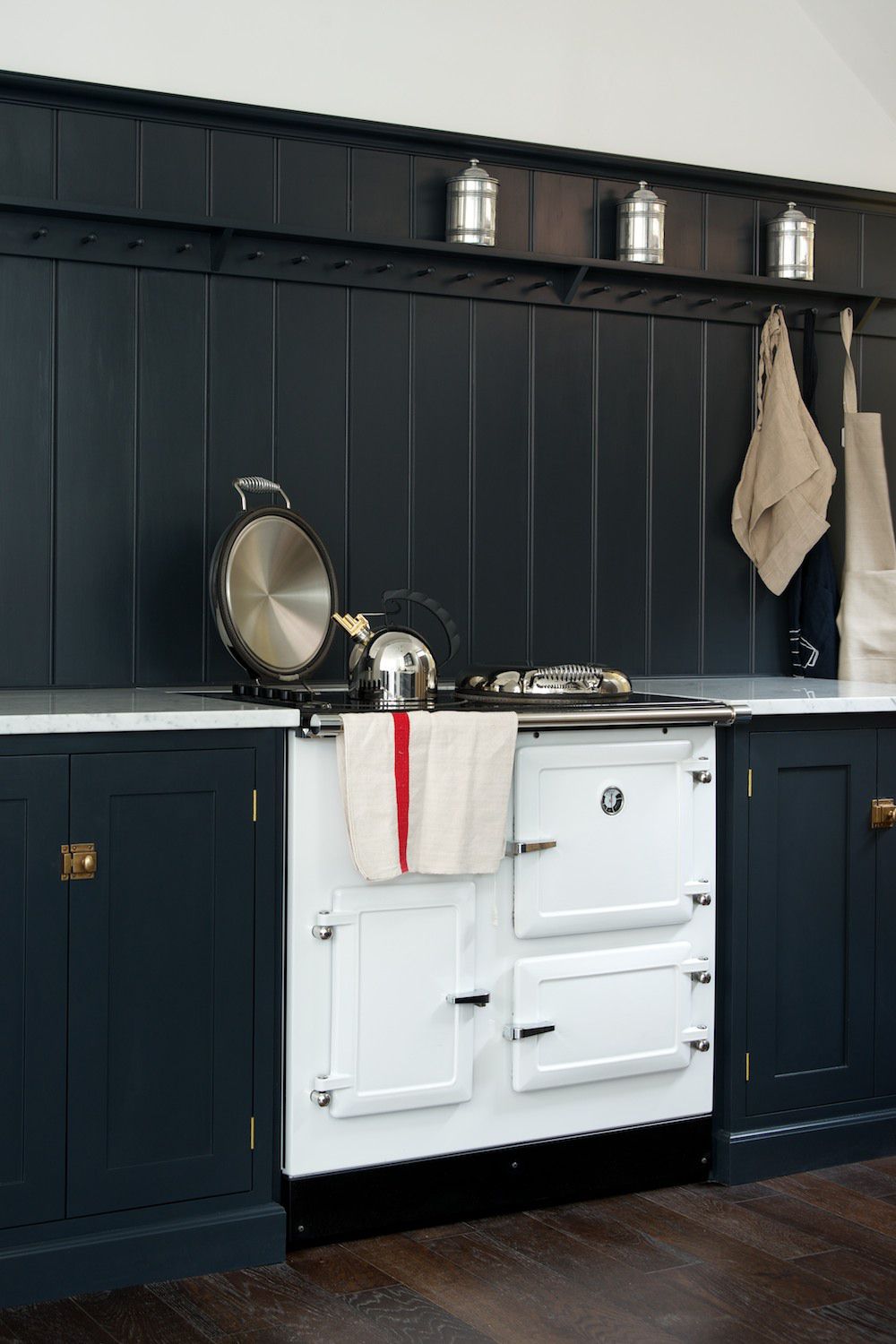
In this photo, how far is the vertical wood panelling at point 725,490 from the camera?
3.41 meters

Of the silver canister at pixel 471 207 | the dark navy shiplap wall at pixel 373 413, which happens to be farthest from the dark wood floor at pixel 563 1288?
the silver canister at pixel 471 207

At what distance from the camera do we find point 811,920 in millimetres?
2756

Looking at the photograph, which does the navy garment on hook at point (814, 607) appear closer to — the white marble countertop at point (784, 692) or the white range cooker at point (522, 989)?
the white marble countertop at point (784, 692)

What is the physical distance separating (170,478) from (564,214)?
1.08 metres

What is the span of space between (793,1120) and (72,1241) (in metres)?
1.35

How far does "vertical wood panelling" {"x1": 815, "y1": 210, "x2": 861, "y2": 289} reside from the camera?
3.49 m

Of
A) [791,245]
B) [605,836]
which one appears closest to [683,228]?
[791,245]

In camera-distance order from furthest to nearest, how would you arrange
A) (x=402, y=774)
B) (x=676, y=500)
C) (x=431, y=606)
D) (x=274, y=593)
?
(x=676, y=500), (x=274, y=593), (x=431, y=606), (x=402, y=774)

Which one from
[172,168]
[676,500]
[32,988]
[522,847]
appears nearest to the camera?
[32,988]

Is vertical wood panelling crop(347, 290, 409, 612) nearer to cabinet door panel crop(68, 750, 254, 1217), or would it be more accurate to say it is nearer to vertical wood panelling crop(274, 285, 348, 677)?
vertical wood panelling crop(274, 285, 348, 677)

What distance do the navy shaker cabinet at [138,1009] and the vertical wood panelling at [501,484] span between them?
0.98 metres

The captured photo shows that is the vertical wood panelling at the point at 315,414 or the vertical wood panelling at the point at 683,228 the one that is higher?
the vertical wood panelling at the point at 683,228

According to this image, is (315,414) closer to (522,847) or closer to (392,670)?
(392,670)

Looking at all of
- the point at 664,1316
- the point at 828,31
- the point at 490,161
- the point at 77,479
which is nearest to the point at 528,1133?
the point at 664,1316
